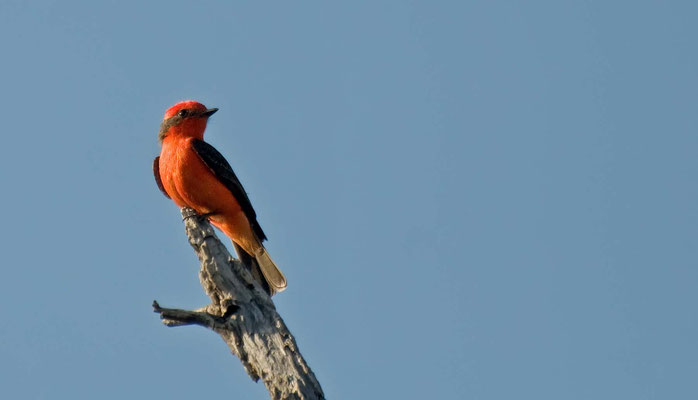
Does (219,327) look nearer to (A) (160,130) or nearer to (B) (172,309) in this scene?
(B) (172,309)

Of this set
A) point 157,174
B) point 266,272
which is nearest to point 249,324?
point 266,272

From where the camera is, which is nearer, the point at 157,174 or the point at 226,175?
the point at 226,175

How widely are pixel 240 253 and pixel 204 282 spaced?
12.7 ft

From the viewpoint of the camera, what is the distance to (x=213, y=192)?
40.5 ft

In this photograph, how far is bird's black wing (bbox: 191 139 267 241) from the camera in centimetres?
1244

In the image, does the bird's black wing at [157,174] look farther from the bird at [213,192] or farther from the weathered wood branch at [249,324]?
the weathered wood branch at [249,324]

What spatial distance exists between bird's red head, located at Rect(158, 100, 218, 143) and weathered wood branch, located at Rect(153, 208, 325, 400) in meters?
4.06

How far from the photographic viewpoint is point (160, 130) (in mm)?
13531

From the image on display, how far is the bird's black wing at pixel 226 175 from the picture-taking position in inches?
490

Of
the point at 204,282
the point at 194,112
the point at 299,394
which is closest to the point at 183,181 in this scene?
the point at 194,112

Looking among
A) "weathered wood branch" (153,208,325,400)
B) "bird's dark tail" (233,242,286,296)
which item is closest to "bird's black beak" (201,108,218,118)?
"bird's dark tail" (233,242,286,296)

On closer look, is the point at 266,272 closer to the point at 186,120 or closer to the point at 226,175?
the point at 226,175

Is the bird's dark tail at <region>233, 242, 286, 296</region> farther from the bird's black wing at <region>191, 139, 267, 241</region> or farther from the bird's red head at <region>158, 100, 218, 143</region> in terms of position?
the bird's red head at <region>158, 100, 218, 143</region>

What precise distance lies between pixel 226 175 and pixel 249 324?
4.26 metres
